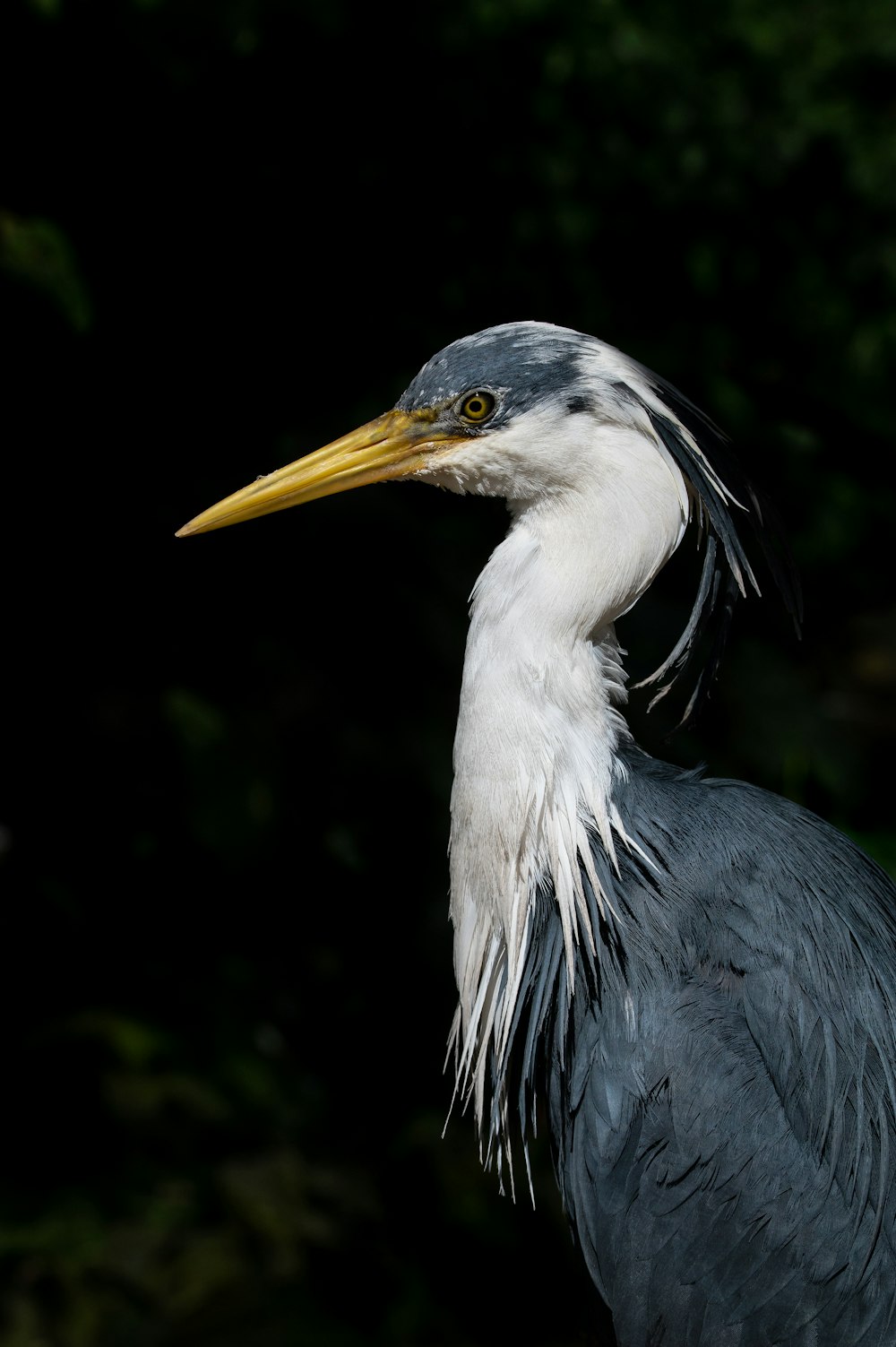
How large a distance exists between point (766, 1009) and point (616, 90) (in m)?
3.35

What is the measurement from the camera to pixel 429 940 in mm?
3750

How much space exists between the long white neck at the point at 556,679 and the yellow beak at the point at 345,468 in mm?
214

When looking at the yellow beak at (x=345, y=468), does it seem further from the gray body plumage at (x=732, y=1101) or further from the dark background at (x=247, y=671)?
the dark background at (x=247, y=671)

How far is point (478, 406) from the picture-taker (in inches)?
81.9

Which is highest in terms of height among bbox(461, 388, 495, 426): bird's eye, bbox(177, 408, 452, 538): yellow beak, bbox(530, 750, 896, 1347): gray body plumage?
bbox(461, 388, 495, 426): bird's eye

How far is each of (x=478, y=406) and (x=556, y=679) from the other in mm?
455

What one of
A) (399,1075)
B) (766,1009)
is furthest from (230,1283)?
(766,1009)

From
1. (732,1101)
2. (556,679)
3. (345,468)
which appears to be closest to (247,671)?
(345,468)

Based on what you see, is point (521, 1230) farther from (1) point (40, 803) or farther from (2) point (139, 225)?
(2) point (139, 225)

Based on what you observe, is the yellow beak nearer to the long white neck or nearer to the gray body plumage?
the long white neck

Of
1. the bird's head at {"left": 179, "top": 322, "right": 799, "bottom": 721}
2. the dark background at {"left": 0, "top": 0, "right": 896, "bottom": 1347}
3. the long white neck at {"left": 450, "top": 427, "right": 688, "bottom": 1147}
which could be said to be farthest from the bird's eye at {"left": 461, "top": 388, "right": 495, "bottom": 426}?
the dark background at {"left": 0, "top": 0, "right": 896, "bottom": 1347}

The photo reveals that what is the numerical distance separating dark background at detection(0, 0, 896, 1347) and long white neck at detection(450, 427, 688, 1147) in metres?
1.27

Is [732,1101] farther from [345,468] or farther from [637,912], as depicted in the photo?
[345,468]

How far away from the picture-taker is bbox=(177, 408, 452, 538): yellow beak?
2143 millimetres
